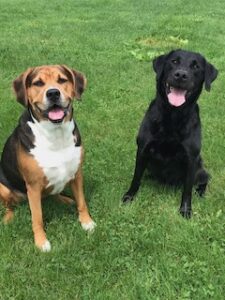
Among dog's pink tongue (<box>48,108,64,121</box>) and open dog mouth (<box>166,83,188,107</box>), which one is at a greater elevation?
dog's pink tongue (<box>48,108,64,121</box>)

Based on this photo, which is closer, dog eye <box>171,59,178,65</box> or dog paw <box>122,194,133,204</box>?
dog eye <box>171,59,178,65</box>

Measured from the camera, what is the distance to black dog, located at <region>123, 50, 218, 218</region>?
4.39 metres

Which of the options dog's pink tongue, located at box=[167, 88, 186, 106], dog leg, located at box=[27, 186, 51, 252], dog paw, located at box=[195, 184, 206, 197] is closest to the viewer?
dog leg, located at box=[27, 186, 51, 252]

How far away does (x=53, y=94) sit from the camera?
3.86 m

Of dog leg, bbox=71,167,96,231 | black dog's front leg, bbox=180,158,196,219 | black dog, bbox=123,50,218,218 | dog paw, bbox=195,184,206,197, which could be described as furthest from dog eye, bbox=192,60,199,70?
dog leg, bbox=71,167,96,231

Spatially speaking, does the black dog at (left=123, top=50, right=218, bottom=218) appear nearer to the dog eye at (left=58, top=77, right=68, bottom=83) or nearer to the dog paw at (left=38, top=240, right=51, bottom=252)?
the dog eye at (left=58, top=77, right=68, bottom=83)

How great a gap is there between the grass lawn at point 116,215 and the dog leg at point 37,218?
0.27 ft

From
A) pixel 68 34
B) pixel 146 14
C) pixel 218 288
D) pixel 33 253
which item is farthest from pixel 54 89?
pixel 146 14

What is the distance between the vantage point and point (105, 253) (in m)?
4.10

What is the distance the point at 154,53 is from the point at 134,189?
17.2 ft

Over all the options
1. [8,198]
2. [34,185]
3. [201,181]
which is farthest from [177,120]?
[8,198]

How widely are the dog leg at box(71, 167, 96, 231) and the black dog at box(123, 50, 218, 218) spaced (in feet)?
2.02

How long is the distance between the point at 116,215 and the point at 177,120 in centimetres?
99

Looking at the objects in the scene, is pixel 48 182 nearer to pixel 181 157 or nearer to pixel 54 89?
pixel 54 89
